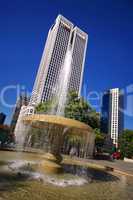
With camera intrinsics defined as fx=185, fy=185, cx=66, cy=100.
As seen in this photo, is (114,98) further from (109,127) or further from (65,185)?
(65,185)

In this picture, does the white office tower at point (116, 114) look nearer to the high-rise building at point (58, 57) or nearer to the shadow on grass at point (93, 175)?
the high-rise building at point (58, 57)

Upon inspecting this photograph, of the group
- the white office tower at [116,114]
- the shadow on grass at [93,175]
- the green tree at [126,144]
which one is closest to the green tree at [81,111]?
the shadow on grass at [93,175]

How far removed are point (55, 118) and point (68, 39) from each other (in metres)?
119

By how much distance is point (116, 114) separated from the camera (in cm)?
16250

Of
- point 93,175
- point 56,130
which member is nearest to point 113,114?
point 93,175

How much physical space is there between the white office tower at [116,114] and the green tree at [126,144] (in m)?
117

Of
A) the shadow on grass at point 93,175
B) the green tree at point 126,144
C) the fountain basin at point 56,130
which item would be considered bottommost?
the shadow on grass at point 93,175

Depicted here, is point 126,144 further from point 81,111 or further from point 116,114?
point 116,114

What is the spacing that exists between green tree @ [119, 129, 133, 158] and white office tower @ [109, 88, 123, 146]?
117 meters

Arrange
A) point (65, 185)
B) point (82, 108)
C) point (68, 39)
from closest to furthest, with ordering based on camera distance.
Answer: point (65, 185) → point (82, 108) → point (68, 39)

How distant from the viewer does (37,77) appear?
351 ft

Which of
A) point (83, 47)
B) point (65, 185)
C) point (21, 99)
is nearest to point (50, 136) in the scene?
Answer: point (65, 185)

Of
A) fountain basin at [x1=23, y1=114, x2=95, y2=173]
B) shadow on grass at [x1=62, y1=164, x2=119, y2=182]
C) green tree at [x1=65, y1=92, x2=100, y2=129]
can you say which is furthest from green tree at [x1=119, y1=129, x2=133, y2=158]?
fountain basin at [x1=23, y1=114, x2=95, y2=173]

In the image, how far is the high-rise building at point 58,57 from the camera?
328 ft
